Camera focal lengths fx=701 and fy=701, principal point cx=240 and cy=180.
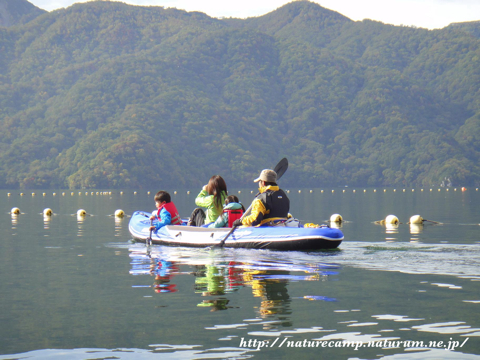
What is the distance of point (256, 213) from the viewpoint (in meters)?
19.0

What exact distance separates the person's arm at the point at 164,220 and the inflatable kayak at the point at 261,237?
452mm

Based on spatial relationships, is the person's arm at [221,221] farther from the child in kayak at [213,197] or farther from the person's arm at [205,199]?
the person's arm at [205,199]

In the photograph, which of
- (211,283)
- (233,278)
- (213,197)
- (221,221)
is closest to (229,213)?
(221,221)

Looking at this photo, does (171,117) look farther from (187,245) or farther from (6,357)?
(6,357)

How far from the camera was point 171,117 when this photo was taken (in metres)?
180

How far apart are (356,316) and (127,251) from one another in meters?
11.3

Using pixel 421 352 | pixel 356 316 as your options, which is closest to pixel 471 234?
pixel 356 316

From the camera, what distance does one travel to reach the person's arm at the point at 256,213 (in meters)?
19.0

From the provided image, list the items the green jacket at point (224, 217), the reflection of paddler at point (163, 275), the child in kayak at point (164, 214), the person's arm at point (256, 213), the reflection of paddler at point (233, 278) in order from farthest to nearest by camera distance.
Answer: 1. the child in kayak at point (164, 214)
2. the green jacket at point (224, 217)
3. the person's arm at point (256, 213)
4. the reflection of paddler at point (163, 275)
5. the reflection of paddler at point (233, 278)

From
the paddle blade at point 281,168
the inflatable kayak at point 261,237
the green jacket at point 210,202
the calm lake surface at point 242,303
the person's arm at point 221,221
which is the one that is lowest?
the calm lake surface at point 242,303

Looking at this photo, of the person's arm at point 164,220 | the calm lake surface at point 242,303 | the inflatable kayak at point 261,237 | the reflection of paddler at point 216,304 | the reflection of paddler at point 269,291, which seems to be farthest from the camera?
the person's arm at point 164,220

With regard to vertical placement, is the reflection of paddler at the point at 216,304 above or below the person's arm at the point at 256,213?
below

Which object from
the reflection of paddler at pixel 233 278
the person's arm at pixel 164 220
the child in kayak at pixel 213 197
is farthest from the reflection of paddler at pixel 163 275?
the person's arm at pixel 164 220

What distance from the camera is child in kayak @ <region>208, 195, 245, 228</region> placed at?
20.0 meters
